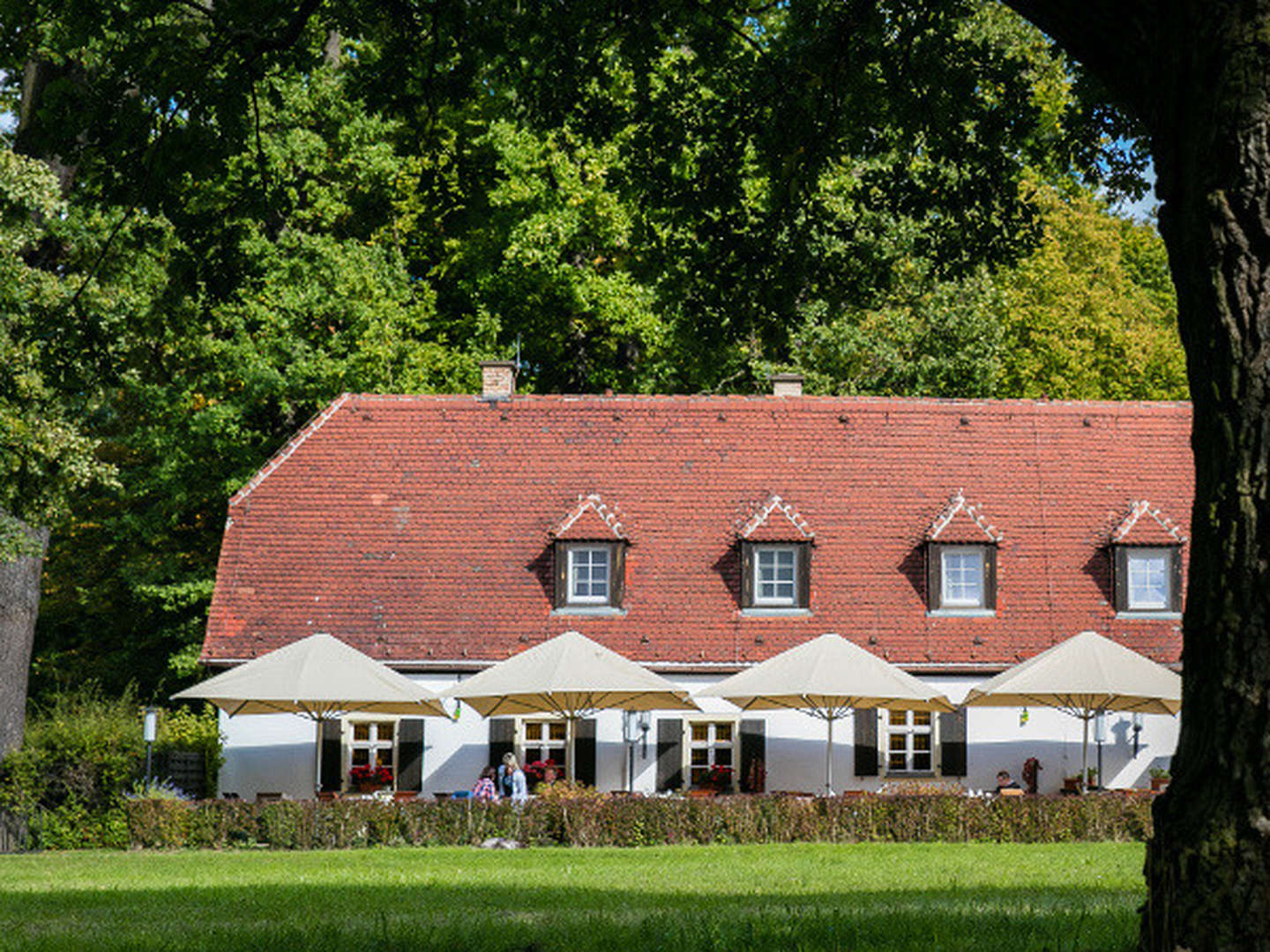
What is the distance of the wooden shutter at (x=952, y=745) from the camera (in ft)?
98.4

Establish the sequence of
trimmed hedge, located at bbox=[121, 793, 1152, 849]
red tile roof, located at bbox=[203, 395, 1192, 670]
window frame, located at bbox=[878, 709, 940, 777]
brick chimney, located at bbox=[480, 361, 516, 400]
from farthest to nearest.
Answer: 1. brick chimney, located at bbox=[480, 361, 516, 400]
2. red tile roof, located at bbox=[203, 395, 1192, 670]
3. window frame, located at bbox=[878, 709, 940, 777]
4. trimmed hedge, located at bbox=[121, 793, 1152, 849]

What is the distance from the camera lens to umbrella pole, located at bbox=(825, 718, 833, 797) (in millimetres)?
27862

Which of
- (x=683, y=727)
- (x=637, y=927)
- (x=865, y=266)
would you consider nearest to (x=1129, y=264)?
(x=683, y=727)

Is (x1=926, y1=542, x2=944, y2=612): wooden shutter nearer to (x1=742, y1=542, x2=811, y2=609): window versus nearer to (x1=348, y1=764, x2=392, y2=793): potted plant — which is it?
(x1=742, y1=542, x2=811, y2=609): window

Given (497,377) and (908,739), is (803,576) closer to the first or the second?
(908,739)

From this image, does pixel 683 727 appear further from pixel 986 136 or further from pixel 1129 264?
pixel 1129 264

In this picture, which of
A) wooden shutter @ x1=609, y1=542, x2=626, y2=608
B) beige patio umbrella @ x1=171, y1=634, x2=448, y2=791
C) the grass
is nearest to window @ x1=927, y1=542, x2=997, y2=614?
wooden shutter @ x1=609, y1=542, x2=626, y2=608

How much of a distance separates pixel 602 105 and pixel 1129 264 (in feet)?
140

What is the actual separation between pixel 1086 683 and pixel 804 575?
6.41 metres

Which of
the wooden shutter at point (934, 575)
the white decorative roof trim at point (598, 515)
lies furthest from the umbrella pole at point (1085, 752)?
the white decorative roof trim at point (598, 515)

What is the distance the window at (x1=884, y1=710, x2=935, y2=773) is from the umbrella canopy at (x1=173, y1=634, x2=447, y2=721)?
790cm

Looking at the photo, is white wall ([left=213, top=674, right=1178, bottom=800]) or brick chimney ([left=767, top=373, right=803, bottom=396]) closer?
white wall ([left=213, top=674, right=1178, bottom=800])

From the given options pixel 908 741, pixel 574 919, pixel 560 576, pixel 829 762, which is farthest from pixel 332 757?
pixel 574 919

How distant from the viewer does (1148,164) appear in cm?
1138
